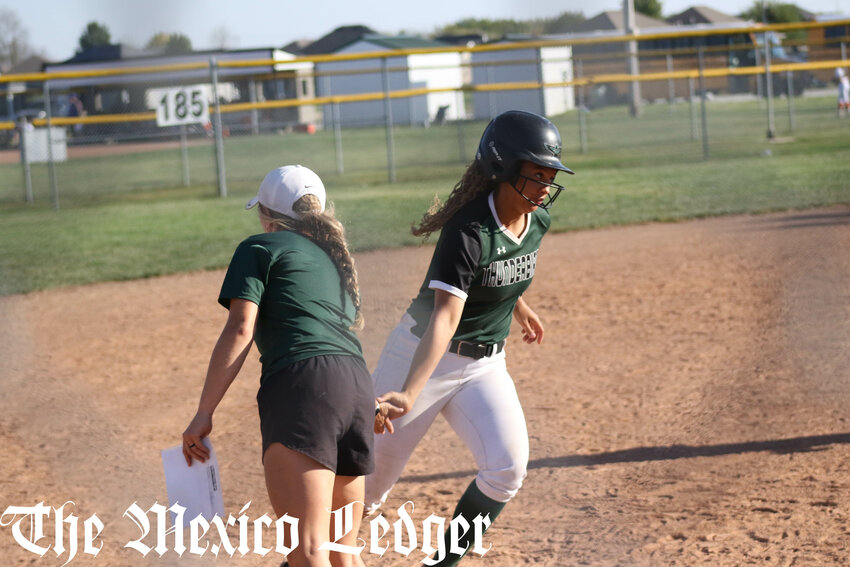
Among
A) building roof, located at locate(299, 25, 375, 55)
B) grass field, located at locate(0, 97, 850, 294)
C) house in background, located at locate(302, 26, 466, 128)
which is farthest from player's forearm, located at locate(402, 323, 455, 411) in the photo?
building roof, located at locate(299, 25, 375, 55)

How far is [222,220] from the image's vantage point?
1281cm

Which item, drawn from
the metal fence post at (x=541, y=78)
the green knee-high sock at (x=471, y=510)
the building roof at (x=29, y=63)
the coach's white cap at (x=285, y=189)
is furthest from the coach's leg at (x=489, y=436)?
the metal fence post at (x=541, y=78)

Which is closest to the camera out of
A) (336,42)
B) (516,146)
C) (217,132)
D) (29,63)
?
(516,146)

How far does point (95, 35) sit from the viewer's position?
190 cm

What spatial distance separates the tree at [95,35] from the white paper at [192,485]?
1.06 meters

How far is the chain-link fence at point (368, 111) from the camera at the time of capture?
15875mm

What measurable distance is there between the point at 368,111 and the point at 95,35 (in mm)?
23951

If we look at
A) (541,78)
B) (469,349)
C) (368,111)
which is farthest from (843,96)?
(469,349)

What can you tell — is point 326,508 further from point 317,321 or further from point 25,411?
point 25,411

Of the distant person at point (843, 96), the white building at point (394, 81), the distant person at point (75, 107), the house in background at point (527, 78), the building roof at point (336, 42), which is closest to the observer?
the white building at point (394, 81)

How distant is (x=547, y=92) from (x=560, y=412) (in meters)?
15.3

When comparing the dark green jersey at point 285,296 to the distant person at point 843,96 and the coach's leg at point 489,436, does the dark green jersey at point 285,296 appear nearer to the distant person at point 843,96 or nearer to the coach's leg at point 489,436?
the coach's leg at point 489,436

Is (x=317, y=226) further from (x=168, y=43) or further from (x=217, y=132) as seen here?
(x=217, y=132)

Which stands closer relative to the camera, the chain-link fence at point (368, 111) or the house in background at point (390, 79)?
the chain-link fence at point (368, 111)
